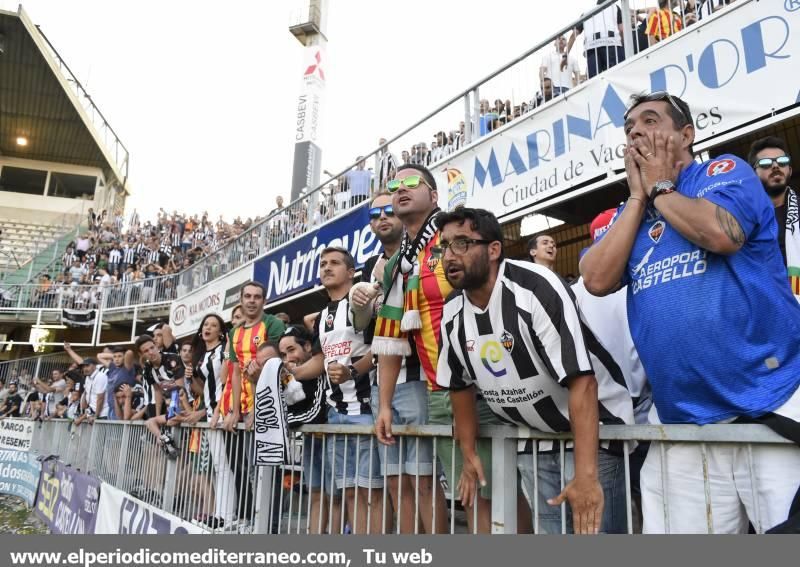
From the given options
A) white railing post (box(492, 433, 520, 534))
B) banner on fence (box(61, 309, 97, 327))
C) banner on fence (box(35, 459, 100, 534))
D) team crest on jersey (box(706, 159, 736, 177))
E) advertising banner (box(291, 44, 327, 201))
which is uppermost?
advertising banner (box(291, 44, 327, 201))

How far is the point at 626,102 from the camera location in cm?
557

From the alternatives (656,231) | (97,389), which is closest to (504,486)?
(656,231)

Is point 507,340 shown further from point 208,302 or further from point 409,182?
point 208,302

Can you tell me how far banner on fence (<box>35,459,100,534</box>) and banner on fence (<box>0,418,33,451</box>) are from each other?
2.41 metres

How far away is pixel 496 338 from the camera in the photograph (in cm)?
227

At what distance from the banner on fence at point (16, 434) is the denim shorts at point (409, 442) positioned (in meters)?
12.2

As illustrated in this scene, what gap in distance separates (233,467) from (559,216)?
4932mm

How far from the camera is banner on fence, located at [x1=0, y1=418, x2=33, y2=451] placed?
1232 centimetres

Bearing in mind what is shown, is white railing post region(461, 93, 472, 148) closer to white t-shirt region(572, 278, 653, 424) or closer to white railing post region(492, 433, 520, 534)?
white t-shirt region(572, 278, 653, 424)

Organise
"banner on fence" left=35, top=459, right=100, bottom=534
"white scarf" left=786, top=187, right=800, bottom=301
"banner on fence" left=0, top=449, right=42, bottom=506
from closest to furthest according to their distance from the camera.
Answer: "white scarf" left=786, top=187, right=800, bottom=301 → "banner on fence" left=35, top=459, right=100, bottom=534 → "banner on fence" left=0, top=449, right=42, bottom=506

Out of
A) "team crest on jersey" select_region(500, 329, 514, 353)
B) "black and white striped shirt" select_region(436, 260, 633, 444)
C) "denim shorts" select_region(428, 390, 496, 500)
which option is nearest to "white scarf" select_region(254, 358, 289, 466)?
"denim shorts" select_region(428, 390, 496, 500)

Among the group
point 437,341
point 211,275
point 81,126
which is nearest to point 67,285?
point 211,275

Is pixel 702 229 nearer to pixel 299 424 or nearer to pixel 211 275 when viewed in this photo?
pixel 299 424

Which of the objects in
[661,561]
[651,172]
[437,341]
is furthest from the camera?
[437,341]
